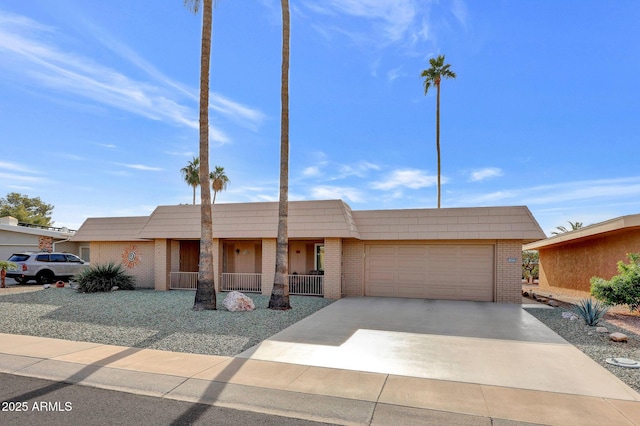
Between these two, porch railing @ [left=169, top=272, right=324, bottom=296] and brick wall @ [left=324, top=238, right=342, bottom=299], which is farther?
porch railing @ [left=169, top=272, right=324, bottom=296]

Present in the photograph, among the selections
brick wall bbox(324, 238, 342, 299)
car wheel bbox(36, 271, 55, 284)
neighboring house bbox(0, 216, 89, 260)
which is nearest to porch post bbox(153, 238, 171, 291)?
car wheel bbox(36, 271, 55, 284)

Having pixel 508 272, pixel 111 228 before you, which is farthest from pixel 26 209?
pixel 508 272

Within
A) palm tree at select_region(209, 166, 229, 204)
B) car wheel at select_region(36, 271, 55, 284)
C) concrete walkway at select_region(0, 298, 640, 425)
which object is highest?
palm tree at select_region(209, 166, 229, 204)

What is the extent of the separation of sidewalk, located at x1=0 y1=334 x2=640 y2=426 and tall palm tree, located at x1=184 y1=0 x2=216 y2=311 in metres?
4.97

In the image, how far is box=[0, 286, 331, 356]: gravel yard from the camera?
8281 mm

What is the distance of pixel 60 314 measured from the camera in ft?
36.8

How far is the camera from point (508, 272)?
1462 cm

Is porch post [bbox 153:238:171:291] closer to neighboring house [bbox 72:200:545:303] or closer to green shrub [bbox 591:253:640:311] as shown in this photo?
neighboring house [bbox 72:200:545:303]

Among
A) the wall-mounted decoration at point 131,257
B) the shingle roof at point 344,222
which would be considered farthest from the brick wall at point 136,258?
the shingle roof at point 344,222

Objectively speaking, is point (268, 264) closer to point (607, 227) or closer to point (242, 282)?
point (242, 282)

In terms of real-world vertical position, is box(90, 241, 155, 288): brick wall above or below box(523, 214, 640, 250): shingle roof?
below

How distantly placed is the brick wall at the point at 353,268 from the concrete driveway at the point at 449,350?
4092mm

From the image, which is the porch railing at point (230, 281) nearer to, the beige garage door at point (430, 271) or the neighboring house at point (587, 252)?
the beige garage door at point (430, 271)

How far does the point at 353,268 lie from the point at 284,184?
5459mm
